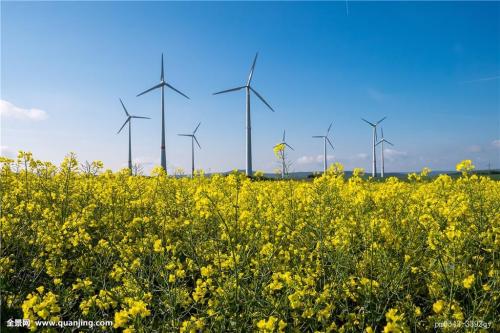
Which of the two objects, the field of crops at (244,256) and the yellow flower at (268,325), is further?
the field of crops at (244,256)

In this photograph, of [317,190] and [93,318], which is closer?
[93,318]

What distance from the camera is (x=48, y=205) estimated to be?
6469mm

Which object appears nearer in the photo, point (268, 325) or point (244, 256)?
point (268, 325)

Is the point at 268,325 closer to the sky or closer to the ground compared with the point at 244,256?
closer to the ground

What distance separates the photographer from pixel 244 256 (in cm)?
367

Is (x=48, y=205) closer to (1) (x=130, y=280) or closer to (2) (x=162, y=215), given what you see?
(2) (x=162, y=215)

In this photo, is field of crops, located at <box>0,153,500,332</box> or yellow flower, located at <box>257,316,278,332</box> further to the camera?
field of crops, located at <box>0,153,500,332</box>

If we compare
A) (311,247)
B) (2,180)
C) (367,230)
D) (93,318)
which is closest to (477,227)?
(367,230)

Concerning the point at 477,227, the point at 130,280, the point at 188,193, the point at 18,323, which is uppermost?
the point at 188,193

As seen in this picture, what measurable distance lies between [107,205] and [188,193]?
5.56 ft

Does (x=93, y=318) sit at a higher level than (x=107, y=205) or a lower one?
lower

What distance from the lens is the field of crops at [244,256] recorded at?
3.18 m

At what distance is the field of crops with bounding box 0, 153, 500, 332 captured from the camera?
3.18 metres

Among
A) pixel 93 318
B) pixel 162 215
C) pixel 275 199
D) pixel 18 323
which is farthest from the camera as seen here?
pixel 275 199
